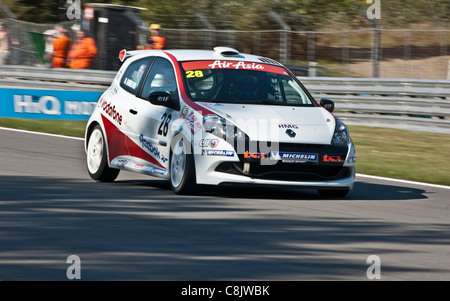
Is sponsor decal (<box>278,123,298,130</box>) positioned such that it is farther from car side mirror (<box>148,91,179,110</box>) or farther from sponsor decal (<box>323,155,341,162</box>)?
car side mirror (<box>148,91,179,110</box>)

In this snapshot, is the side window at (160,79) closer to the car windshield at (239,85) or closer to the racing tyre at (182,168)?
the car windshield at (239,85)

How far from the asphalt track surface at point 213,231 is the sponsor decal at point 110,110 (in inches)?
30.2

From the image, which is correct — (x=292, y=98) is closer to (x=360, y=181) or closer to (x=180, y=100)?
(x=180, y=100)

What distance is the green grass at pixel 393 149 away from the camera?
13.1m

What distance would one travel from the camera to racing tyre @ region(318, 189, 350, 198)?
32.6 feet

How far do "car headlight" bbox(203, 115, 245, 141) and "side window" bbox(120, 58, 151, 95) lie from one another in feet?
5.29

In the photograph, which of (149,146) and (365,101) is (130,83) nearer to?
(149,146)

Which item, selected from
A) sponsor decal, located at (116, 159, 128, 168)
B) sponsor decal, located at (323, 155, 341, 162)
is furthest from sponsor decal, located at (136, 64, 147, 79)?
sponsor decal, located at (323, 155, 341, 162)

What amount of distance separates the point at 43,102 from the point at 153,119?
8.97 meters

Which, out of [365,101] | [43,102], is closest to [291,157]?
[43,102]

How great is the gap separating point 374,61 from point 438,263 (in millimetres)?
13632

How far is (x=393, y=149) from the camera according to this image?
16.0 meters

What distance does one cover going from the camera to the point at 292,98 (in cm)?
1035
